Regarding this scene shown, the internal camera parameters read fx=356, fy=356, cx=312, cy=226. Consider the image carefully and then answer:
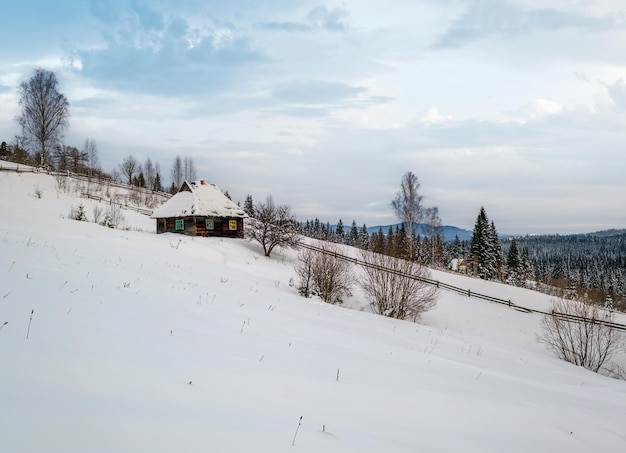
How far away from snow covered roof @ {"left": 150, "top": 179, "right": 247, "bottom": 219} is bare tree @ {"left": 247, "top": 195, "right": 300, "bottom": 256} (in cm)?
488

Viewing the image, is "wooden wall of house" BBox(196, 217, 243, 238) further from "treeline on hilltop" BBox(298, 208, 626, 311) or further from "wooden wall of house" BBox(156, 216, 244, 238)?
"treeline on hilltop" BBox(298, 208, 626, 311)

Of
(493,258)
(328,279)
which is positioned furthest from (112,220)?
(493,258)

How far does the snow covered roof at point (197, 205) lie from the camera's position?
3703 centimetres

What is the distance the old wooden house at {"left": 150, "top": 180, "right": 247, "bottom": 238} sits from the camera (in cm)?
3700

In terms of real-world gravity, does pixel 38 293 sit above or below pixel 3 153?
below

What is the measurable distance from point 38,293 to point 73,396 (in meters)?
3.70

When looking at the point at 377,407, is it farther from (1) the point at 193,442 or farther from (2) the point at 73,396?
(2) the point at 73,396

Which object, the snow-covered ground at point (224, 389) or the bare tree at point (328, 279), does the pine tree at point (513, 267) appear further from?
the snow-covered ground at point (224, 389)

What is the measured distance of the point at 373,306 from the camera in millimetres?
22594

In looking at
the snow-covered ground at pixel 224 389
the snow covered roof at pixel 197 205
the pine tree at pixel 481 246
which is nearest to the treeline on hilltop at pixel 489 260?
the pine tree at pixel 481 246

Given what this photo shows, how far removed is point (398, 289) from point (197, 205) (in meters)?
24.1

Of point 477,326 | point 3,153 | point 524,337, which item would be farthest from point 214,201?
point 3,153

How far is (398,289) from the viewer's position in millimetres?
21266

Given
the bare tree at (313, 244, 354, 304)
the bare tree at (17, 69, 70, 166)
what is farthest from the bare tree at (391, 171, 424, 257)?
the bare tree at (17, 69, 70, 166)
